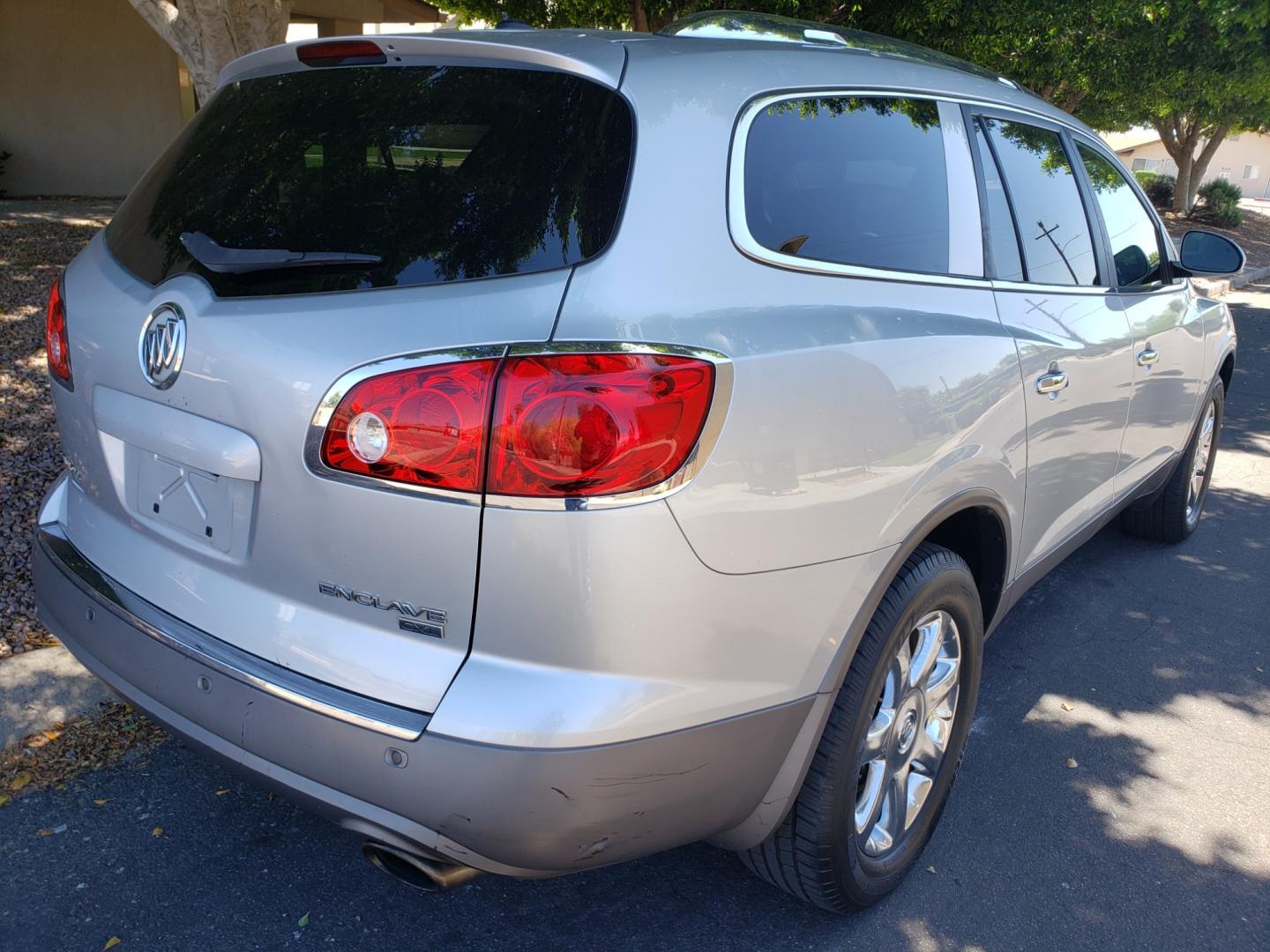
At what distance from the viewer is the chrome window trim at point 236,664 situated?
1.87m

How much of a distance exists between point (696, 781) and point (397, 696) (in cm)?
57

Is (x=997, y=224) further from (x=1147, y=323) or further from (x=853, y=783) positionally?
(x=853, y=783)

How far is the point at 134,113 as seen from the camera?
50.2 feet

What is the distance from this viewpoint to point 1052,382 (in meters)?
3.00

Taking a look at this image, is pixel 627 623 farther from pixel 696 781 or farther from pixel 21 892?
pixel 21 892

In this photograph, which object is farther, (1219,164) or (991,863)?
(1219,164)

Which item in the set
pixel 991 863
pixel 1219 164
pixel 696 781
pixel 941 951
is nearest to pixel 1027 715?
pixel 991 863

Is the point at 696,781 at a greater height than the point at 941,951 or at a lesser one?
greater

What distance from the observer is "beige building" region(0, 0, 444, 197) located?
14383 millimetres

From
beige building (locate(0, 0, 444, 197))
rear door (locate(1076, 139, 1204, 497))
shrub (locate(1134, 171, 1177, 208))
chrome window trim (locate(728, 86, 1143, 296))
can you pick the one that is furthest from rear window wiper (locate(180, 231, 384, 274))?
shrub (locate(1134, 171, 1177, 208))

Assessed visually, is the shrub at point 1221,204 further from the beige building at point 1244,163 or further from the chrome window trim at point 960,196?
the beige building at point 1244,163

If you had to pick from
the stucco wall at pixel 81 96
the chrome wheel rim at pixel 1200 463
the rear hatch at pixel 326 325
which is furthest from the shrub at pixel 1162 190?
the rear hatch at pixel 326 325

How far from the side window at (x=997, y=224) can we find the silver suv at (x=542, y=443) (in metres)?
0.21

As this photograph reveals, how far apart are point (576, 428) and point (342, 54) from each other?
1167 millimetres
